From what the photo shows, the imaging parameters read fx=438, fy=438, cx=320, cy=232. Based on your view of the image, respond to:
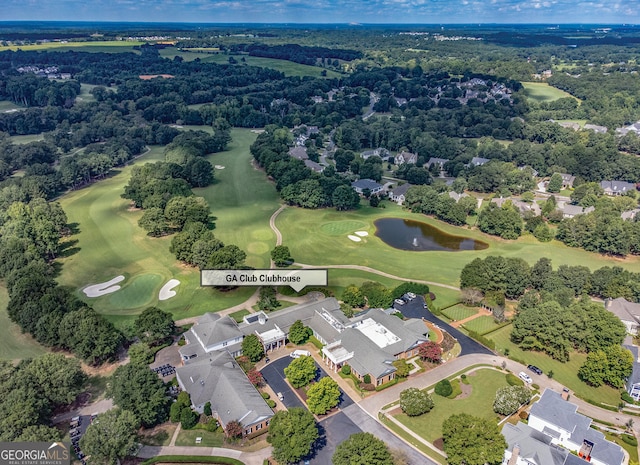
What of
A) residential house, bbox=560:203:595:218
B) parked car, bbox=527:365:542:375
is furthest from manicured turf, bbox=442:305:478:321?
residential house, bbox=560:203:595:218

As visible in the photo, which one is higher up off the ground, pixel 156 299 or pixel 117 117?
pixel 117 117

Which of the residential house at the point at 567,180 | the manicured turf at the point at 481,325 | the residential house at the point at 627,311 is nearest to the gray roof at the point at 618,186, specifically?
the residential house at the point at 567,180

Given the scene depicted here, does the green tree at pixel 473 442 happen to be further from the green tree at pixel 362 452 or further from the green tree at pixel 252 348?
the green tree at pixel 252 348

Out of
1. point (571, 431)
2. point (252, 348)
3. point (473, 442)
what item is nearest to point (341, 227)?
point (252, 348)

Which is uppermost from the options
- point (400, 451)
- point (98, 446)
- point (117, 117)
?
point (117, 117)

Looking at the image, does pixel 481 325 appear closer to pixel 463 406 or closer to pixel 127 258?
pixel 463 406

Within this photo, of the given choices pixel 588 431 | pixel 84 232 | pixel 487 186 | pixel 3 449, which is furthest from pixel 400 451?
pixel 487 186

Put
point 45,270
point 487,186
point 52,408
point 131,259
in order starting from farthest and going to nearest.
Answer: point 487,186 → point 131,259 → point 45,270 → point 52,408

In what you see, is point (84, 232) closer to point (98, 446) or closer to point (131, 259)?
point (131, 259)
